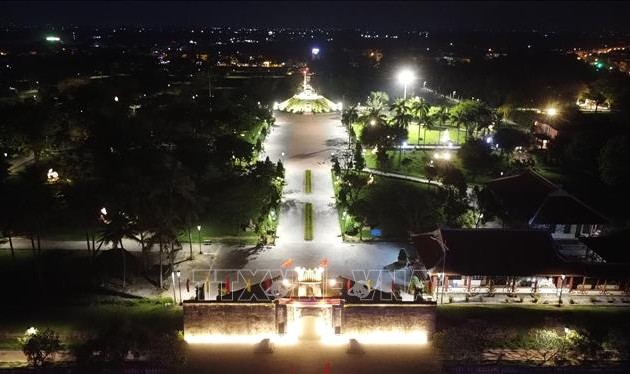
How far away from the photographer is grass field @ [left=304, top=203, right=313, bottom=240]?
4638 centimetres

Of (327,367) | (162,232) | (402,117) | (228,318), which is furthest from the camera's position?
(402,117)

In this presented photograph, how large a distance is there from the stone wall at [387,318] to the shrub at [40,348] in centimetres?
1609

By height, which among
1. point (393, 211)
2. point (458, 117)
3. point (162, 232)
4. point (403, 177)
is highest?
point (458, 117)

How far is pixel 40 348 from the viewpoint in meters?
27.9

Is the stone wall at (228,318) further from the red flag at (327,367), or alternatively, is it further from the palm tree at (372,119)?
the palm tree at (372,119)

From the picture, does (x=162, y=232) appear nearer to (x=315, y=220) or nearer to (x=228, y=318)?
(x=228, y=318)

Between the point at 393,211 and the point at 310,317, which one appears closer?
the point at 310,317

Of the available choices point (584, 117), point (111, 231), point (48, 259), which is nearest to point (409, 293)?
point (111, 231)

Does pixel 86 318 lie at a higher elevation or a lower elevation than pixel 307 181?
lower

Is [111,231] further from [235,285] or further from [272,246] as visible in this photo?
[272,246]

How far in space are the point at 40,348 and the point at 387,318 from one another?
62.7 feet

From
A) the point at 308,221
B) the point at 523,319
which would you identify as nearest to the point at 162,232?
the point at 308,221

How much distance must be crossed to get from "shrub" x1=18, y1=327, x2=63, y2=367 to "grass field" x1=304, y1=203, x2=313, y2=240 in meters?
22.1

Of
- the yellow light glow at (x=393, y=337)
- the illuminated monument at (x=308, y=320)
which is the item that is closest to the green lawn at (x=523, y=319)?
the yellow light glow at (x=393, y=337)
